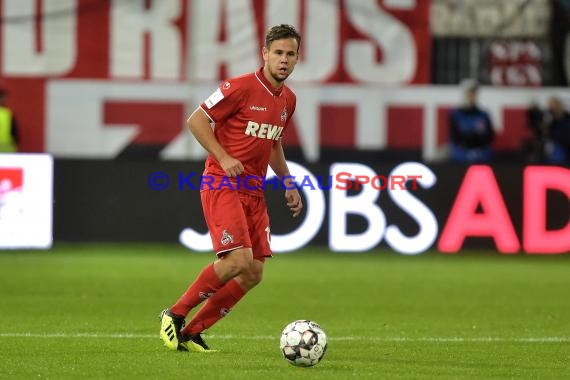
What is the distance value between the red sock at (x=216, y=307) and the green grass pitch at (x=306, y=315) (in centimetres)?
17

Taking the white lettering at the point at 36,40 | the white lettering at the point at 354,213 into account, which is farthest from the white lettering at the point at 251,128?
the white lettering at the point at 36,40

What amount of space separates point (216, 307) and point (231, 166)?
0.84 meters

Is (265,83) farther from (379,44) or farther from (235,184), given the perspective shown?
(379,44)

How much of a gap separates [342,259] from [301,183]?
95 cm

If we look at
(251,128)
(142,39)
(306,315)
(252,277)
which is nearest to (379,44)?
(142,39)

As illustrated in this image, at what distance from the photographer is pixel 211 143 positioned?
25.3 ft

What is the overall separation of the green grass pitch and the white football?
74 millimetres

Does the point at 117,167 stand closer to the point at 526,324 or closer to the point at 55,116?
the point at 55,116

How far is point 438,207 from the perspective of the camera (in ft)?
50.3

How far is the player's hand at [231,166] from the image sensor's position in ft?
24.8

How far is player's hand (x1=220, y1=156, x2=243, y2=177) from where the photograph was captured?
755 cm

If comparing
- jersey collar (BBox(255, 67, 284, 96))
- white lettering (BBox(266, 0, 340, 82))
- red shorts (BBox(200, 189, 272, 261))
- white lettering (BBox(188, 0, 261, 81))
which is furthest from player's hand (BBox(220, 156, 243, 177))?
white lettering (BBox(266, 0, 340, 82))

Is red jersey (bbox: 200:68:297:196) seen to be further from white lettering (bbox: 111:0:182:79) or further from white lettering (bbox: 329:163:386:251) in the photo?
white lettering (bbox: 111:0:182:79)

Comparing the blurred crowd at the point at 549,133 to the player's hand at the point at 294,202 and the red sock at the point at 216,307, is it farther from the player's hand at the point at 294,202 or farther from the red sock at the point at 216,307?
the red sock at the point at 216,307
